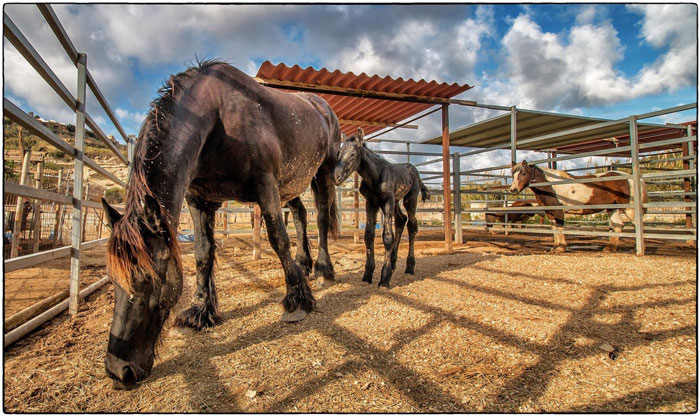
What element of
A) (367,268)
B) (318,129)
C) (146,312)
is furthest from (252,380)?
(318,129)

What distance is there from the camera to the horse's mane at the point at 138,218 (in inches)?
59.9

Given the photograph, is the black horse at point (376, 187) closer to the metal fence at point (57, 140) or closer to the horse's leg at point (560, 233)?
the metal fence at point (57, 140)

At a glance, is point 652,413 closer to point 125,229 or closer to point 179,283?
point 179,283

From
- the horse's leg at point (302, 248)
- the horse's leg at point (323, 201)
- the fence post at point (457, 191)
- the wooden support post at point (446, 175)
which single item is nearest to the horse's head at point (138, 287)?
the horse's leg at point (302, 248)

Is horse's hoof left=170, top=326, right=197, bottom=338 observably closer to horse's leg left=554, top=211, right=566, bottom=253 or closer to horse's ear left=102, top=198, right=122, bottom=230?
horse's ear left=102, top=198, right=122, bottom=230

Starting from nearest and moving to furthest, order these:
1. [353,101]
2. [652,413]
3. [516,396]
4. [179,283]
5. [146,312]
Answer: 1. [652,413]
2. [516,396]
3. [146,312]
4. [179,283]
5. [353,101]

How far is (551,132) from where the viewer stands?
31.3 feet

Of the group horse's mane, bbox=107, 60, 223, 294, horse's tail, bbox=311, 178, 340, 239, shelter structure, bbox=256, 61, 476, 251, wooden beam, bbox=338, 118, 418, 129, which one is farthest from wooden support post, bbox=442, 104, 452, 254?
horse's mane, bbox=107, 60, 223, 294

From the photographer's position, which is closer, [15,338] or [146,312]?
[146,312]

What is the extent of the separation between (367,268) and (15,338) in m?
2.84

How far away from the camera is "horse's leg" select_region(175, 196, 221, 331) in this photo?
8.17 ft

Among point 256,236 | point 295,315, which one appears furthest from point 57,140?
point 256,236

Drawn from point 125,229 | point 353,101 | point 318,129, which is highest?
point 353,101

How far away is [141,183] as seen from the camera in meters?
1.68
